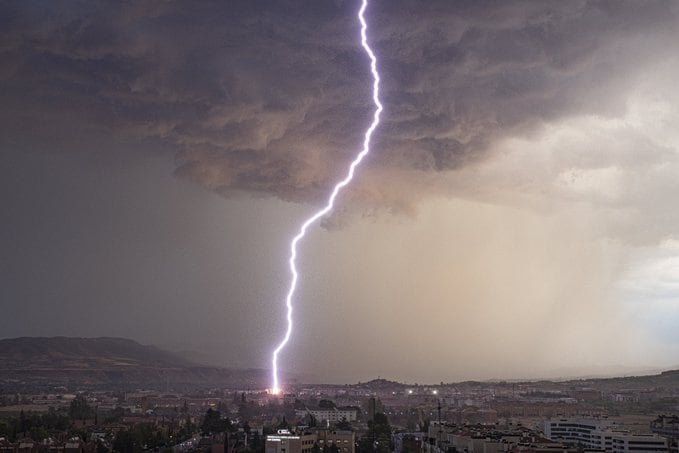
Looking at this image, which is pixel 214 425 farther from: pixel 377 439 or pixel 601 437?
pixel 601 437

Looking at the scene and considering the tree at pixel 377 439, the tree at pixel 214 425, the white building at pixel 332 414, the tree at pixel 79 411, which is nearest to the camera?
the tree at pixel 377 439

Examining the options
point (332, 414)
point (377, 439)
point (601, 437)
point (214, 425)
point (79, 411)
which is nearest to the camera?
point (377, 439)

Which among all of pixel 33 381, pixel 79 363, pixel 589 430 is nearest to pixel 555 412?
pixel 589 430

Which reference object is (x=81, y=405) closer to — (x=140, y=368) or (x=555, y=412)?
(x=555, y=412)

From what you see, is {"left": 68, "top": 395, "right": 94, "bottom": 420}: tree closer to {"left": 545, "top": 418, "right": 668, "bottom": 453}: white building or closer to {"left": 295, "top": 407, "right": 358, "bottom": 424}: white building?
{"left": 295, "top": 407, "right": 358, "bottom": 424}: white building

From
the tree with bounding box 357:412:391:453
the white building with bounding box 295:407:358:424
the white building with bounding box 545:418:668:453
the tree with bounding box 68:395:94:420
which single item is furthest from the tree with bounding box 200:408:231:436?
the white building with bounding box 545:418:668:453

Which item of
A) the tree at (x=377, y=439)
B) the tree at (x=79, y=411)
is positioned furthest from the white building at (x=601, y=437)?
the tree at (x=79, y=411)

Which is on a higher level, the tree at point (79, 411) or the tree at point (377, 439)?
the tree at point (79, 411)

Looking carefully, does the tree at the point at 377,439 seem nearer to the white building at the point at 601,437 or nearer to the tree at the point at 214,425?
the tree at the point at 214,425

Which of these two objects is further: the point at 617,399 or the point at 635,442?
the point at 617,399

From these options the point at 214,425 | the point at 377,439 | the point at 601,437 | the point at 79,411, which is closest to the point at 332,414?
the point at 214,425

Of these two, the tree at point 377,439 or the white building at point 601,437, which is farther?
the white building at point 601,437
